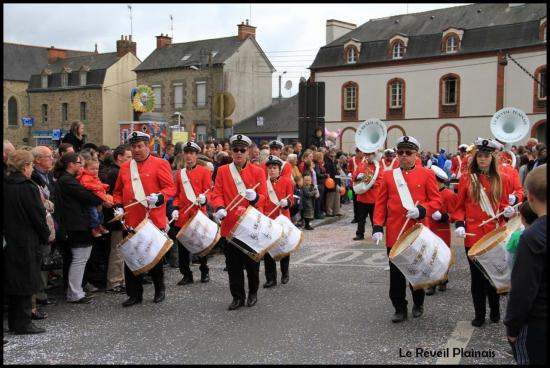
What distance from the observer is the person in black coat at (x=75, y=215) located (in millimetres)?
7398

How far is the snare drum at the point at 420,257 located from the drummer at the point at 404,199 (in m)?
0.35

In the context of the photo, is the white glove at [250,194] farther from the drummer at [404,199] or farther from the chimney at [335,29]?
the chimney at [335,29]

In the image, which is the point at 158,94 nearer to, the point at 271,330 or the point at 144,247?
the point at 144,247

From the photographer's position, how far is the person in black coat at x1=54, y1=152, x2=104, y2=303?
24.3ft

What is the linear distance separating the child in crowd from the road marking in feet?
14.1

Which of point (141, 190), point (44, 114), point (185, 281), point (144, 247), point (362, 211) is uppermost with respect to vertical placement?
point (44, 114)

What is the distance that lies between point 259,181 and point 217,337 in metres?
2.19

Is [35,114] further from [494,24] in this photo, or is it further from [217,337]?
[217,337]

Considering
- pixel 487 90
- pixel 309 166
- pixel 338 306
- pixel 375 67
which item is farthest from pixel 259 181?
pixel 375 67

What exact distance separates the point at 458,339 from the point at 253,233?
2454mm

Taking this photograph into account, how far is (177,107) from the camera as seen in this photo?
49.2 metres

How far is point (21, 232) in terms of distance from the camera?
602 centimetres

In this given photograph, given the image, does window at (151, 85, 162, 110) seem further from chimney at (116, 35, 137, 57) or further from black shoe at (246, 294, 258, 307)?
black shoe at (246, 294, 258, 307)

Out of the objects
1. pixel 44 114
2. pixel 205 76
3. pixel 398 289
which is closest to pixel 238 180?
pixel 398 289
